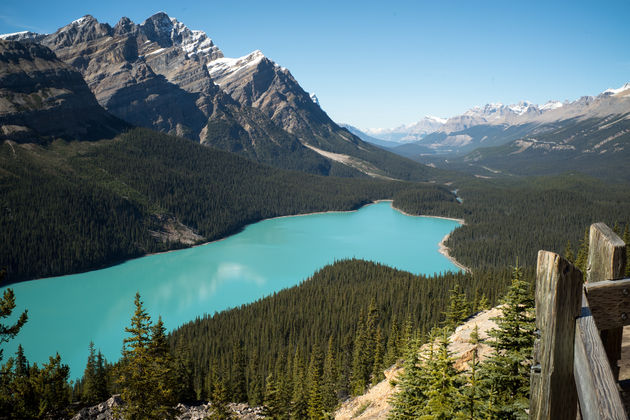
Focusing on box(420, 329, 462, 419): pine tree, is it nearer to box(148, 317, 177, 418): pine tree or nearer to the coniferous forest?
the coniferous forest

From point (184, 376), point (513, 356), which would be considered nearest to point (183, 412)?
point (184, 376)

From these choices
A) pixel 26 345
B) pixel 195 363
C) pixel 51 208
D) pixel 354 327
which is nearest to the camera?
pixel 195 363

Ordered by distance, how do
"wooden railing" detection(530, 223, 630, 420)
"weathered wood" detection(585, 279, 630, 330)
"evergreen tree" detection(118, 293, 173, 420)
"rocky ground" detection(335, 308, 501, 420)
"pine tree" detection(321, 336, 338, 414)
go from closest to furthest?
1. "wooden railing" detection(530, 223, 630, 420)
2. "weathered wood" detection(585, 279, 630, 330)
3. "evergreen tree" detection(118, 293, 173, 420)
4. "rocky ground" detection(335, 308, 501, 420)
5. "pine tree" detection(321, 336, 338, 414)

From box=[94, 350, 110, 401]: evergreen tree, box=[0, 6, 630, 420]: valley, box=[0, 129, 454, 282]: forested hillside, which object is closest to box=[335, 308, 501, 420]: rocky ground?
box=[0, 6, 630, 420]: valley

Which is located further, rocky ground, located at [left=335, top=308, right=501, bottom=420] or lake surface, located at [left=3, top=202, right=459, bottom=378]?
lake surface, located at [left=3, top=202, right=459, bottom=378]

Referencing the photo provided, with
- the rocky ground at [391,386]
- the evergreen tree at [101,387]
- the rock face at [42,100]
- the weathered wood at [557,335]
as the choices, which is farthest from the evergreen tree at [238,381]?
the rock face at [42,100]

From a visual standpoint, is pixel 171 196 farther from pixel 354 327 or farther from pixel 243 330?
pixel 354 327

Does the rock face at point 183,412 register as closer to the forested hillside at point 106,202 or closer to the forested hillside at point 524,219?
the forested hillside at point 106,202

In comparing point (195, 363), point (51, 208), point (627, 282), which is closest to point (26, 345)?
point (195, 363)
